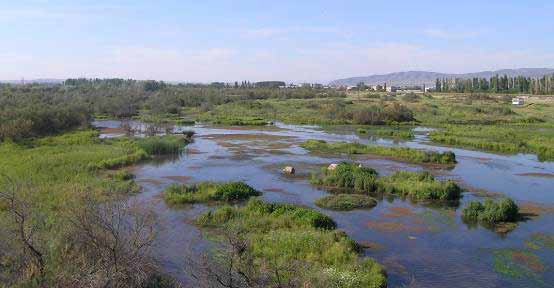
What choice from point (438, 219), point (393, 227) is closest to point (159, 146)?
point (393, 227)

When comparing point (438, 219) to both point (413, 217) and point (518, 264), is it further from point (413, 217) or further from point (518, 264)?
point (518, 264)

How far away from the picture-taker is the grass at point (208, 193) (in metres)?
23.7

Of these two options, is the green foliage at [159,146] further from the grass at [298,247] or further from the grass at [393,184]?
the grass at [298,247]

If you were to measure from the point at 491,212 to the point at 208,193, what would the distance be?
12731mm

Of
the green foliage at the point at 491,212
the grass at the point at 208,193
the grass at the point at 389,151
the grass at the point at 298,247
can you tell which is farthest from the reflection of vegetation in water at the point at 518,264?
the grass at the point at 389,151

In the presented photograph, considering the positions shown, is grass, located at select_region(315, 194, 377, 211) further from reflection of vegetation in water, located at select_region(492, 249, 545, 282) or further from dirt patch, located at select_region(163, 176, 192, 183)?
dirt patch, located at select_region(163, 176, 192, 183)

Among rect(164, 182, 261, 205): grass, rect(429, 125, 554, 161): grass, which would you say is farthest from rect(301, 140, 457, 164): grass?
rect(164, 182, 261, 205): grass

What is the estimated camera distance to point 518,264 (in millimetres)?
16719

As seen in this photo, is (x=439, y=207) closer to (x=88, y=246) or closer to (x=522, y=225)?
(x=522, y=225)

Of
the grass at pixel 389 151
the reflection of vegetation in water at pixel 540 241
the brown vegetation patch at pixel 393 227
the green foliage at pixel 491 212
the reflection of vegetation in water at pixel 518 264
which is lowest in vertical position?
the reflection of vegetation in water at pixel 518 264

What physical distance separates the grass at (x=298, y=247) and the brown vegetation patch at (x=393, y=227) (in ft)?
6.13

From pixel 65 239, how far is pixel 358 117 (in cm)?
5477

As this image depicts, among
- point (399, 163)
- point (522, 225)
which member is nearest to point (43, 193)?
point (522, 225)

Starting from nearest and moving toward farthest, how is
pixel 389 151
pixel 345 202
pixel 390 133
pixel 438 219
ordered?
pixel 438 219, pixel 345 202, pixel 389 151, pixel 390 133
